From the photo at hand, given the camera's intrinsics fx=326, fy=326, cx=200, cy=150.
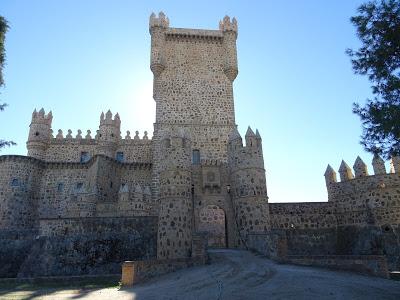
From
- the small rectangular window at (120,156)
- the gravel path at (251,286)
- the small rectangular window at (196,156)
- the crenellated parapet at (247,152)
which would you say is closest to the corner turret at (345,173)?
the crenellated parapet at (247,152)

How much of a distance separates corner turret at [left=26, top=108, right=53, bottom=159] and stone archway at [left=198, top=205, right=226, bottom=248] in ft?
60.6

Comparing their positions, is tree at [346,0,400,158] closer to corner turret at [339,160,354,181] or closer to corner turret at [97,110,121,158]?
corner turret at [339,160,354,181]

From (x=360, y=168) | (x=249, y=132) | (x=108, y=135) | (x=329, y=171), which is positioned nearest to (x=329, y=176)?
(x=329, y=171)

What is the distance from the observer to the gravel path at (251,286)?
9.88 meters

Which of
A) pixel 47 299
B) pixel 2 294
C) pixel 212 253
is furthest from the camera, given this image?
pixel 212 253

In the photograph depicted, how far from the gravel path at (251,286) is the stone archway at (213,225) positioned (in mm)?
12298

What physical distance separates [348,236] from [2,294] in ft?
60.9

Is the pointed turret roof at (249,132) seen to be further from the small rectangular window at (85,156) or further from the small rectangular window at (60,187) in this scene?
the small rectangular window at (60,187)

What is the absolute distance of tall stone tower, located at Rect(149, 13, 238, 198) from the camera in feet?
101

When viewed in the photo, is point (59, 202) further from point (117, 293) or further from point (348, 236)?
point (348, 236)

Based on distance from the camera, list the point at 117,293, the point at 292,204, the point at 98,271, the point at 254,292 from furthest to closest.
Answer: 1. the point at 292,204
2. the point at 98,271
3. the point at 117,293
4. the point at 254,292

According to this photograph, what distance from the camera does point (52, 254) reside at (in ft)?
67.7

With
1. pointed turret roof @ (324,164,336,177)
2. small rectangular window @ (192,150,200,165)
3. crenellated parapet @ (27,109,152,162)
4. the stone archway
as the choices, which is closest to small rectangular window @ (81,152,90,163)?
crenellated parapet @ (27,109,152,162)

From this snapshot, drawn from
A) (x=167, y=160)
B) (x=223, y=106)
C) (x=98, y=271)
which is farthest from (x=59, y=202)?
(x=223, y=106)
